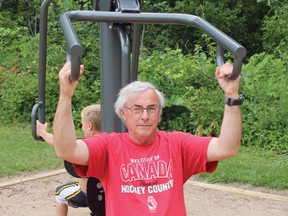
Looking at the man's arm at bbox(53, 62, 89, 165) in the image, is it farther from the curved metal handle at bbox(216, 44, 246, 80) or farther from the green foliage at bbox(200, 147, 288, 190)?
the green foliage at bbox(200, 147, 288, 190)

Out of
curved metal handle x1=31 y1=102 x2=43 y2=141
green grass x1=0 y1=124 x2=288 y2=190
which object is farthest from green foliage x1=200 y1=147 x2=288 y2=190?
curved metal handle x1=31 y1=102 x2=43 y2=141

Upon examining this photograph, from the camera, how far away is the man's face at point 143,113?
8.04 ft

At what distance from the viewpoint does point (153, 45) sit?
12.5 metres

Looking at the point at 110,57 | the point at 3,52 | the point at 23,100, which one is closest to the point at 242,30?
the point at 3,52

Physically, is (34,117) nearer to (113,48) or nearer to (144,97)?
(113,48)

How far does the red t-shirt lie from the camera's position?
96.2 inches

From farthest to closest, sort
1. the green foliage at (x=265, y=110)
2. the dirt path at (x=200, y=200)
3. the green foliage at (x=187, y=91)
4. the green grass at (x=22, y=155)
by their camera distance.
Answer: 1. the green foliage at (x=187, y=91)
2. the green foliage at (x=265, y=110)
3. the green grass at (x=22, y=155)
4. the dirt path at (x=200, y=200)

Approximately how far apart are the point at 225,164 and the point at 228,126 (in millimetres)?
3714

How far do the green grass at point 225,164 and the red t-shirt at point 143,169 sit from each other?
9.76 feet

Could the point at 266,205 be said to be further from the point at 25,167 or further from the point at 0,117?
the point at 0,117

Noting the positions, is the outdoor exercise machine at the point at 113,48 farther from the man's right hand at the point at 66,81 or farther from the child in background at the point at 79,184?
the man's right hand at the point at 66,81

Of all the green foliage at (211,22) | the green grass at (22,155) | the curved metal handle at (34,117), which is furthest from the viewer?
the green foliage at (211,22)

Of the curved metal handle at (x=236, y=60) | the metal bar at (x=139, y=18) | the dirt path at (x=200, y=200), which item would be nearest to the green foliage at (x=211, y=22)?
the dirt path at (x=200, y=200)

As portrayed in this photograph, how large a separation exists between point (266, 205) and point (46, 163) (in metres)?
2.42
